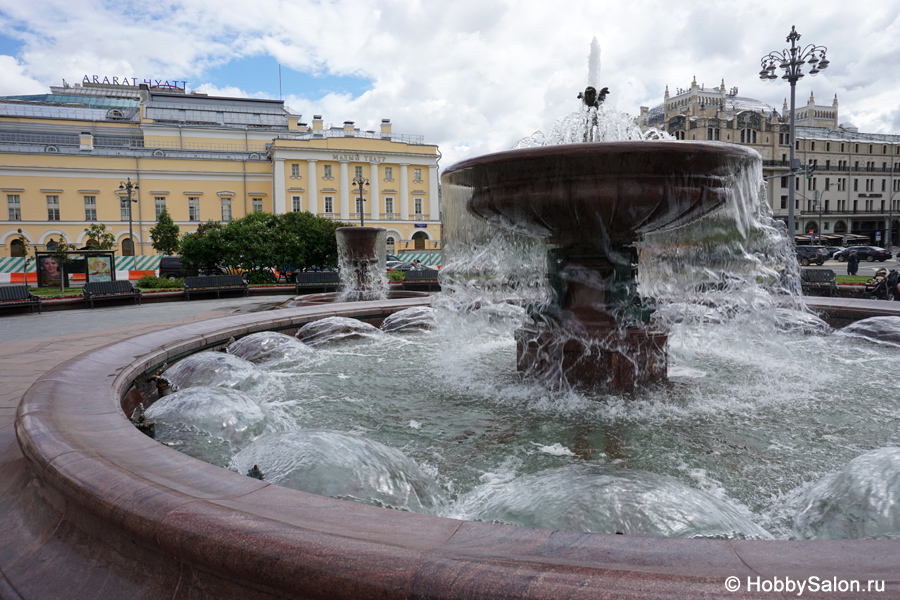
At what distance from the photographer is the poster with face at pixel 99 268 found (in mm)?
17375

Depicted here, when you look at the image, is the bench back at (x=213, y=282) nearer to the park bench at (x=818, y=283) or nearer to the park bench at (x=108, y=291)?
the park bench at (x=108, y=291)

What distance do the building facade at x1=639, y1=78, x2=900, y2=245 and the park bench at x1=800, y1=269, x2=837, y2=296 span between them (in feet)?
173

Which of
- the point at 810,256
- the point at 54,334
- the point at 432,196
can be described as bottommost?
the point at 54,334

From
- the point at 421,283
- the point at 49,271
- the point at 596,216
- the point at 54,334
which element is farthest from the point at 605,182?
the point at 49,271

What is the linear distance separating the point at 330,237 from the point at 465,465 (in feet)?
61.8

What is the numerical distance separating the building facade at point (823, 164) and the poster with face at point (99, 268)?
5535 centimetres

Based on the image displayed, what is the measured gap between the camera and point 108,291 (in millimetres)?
13453

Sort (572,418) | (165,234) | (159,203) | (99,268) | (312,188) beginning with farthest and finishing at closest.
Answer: (312,188), (159,203), (165,234), (99,268), (572,418)

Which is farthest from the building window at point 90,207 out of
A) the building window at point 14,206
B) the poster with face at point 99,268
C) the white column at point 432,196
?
the poster with face at point 99,268

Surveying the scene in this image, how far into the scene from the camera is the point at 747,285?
6812mm

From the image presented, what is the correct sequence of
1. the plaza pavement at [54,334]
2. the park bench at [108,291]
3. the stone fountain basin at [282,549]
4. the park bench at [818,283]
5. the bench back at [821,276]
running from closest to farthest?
the stone fountain basin at [282,549]
the plaza pavement at [54,334]
the park bench at [818,283]
the bench back at [821,276]
the park bench at [108,291]

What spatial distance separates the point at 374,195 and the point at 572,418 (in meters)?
51.1

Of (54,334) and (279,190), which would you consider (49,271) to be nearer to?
(54,334)

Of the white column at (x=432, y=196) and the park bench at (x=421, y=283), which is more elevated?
the white column at (x=432, y=196)
